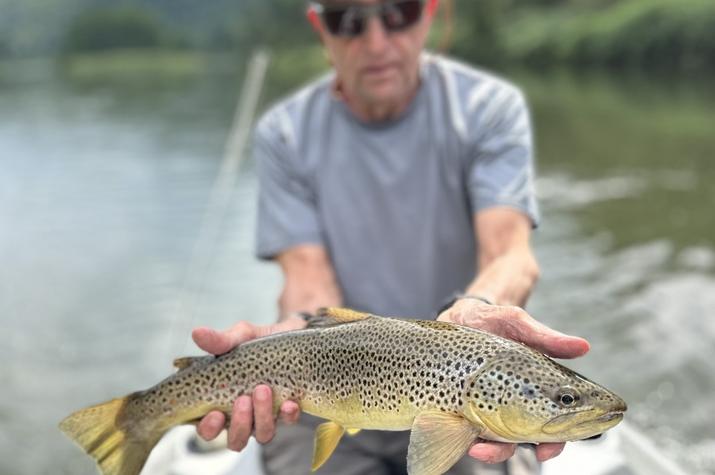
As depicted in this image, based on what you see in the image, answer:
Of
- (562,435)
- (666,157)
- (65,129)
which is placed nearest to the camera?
(562,435)

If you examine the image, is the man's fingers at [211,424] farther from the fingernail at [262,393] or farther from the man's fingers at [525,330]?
the man's fingers at [525,330]

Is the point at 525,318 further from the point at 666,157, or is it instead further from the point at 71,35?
the point at 71,35

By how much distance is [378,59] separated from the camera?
3.77 metres

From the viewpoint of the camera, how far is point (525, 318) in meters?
2.43

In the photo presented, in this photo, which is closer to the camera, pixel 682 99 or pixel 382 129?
pixel 382 129

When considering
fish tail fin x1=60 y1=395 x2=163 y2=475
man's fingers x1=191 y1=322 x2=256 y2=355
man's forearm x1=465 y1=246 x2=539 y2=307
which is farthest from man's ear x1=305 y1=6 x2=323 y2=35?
fish tail fin x1=60 y1=395 x2=163 y2=475

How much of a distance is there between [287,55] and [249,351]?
83.9 m

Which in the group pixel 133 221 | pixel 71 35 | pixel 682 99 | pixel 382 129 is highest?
pixel 71 35

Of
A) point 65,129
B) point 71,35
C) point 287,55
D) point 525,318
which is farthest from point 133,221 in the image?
point 71,35

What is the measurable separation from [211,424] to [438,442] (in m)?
0.95

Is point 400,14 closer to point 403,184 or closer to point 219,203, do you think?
point 403,184

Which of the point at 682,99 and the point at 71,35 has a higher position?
the point at 71,35

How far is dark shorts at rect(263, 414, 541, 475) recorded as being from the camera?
3402mm

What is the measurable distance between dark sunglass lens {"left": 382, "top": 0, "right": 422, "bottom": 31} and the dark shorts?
5.84 feet
